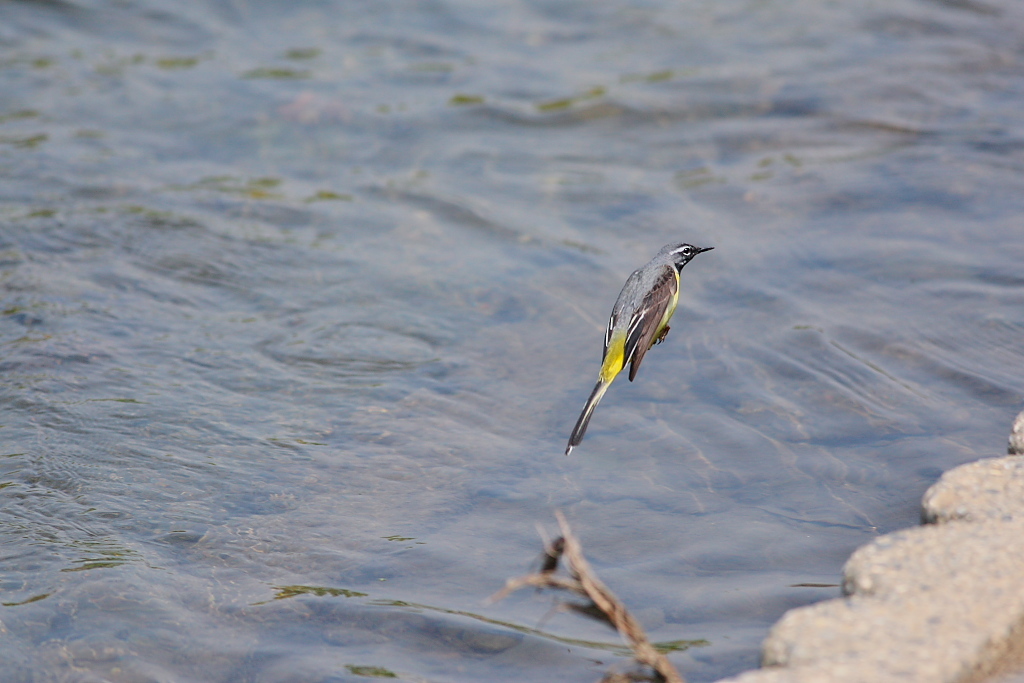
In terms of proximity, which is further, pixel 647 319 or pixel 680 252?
pixel 680 252

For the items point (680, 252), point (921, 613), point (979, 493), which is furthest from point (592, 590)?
point (680, 252)

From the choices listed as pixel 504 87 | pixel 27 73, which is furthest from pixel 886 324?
pixel 27 73

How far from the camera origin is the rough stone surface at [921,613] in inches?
119

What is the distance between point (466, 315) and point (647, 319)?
229cm

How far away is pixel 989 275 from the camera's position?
7.21 metres

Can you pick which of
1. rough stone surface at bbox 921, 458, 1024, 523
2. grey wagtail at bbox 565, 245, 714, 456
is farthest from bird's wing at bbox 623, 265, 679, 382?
rough stone surface at bbox 921, 458, 1024, 523

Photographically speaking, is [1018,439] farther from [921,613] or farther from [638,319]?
[638,319]

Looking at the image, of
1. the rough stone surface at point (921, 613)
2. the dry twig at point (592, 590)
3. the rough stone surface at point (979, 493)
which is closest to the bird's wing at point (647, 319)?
the rough stone surface at point (979, 493)

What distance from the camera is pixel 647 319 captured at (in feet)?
17.0

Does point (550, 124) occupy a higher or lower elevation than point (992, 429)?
higher

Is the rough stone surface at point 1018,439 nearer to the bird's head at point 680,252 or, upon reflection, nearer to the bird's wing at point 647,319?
the bird's wing at point 647,319

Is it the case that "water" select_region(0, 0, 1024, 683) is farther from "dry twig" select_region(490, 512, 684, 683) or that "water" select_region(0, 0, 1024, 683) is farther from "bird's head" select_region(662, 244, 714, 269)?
"bird's head" select_region(662, 244, 714, 269)

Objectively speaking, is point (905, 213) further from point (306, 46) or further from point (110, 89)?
point (110, 89)

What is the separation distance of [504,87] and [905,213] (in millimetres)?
4683
